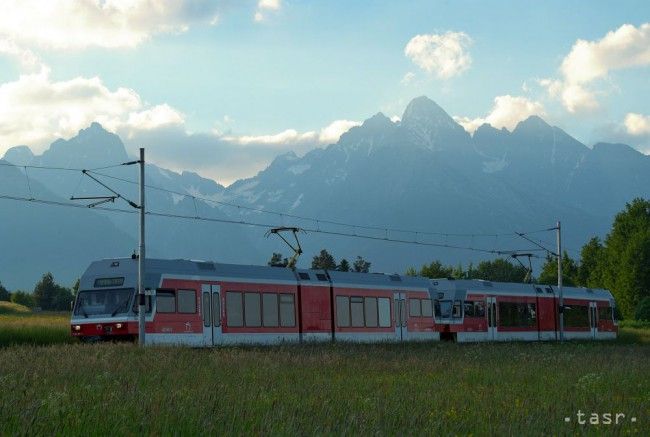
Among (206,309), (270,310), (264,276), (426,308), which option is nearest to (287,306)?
(270,310)

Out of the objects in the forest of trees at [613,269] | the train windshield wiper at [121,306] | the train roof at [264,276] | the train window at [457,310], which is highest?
the forest of trees at [613,269]

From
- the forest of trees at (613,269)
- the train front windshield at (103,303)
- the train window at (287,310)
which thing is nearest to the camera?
the train front windshield at (103,303)

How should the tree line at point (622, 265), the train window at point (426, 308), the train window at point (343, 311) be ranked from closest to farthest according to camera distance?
the train window at point (343, 311), the train window at point (426, 308), the tree line at point (622, 265)

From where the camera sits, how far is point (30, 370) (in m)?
18.5

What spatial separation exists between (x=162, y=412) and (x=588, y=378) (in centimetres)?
1006

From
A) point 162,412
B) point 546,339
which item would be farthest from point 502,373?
point 546,339

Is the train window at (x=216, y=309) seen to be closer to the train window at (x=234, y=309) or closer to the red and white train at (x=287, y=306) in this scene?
the red and white train at (x=287, y=306)

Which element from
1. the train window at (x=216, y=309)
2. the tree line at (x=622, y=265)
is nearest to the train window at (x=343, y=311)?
the train window at (x=216, y=309)

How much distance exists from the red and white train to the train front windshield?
0.11 feet

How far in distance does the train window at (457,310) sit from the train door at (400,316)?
172 inches

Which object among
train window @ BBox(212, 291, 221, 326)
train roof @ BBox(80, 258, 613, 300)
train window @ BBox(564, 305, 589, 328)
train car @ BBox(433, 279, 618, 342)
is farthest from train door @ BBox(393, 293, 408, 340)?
train window @ BBox(564, 305, 589, 328)

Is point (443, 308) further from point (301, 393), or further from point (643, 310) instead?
point (643, 310)

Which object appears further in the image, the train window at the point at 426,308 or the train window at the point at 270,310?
the train window at the point at 426,308

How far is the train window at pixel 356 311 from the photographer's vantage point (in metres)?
41.7
